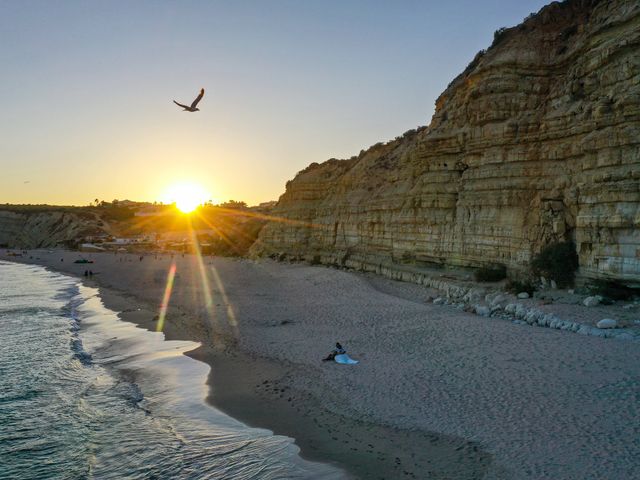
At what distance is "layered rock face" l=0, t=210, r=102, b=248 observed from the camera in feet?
279

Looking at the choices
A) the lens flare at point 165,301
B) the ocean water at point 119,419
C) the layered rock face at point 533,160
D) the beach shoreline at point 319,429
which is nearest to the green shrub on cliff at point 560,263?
the layered rock face at point 533,160

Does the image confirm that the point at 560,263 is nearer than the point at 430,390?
No

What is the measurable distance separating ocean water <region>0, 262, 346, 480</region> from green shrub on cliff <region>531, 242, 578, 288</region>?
12840 mm

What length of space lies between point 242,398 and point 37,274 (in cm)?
4240

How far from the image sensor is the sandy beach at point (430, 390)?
731 cm

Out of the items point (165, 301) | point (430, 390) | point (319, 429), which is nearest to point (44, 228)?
point (165, 301)

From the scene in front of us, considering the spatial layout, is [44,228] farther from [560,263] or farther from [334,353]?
[560,263]

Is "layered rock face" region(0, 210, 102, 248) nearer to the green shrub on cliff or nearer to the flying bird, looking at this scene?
the flying bird

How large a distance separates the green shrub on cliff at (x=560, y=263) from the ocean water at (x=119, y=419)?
12840 millimetres

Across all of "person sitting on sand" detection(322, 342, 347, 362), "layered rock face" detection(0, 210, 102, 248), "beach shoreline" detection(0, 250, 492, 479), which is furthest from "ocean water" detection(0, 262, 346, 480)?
"layered rock face" detection(0, 210, 102, 248)

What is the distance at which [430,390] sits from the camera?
33.4ft

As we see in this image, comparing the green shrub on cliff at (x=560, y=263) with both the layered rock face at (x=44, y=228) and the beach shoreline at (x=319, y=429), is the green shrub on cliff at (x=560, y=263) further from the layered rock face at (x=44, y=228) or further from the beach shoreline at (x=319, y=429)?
the layered rock face at (x=44, y=228)

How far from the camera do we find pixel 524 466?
273 inches

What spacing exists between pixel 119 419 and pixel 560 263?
15.2 metres
